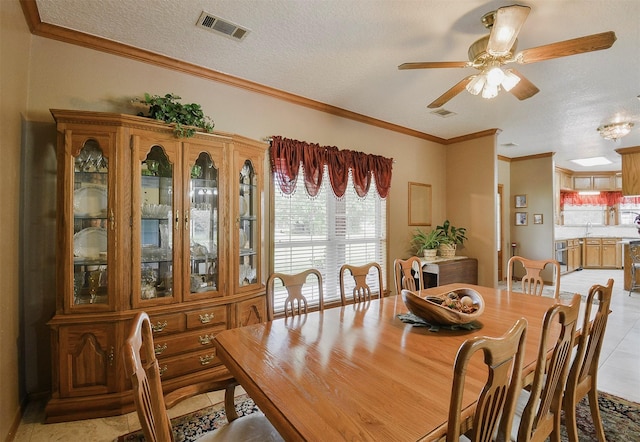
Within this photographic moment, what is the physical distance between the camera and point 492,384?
847 millimetres

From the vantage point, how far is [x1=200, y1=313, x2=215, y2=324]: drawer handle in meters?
2.48

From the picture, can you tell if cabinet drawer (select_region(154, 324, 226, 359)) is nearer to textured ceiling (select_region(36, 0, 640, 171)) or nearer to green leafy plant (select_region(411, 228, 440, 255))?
textured ceiling (select_region(36, 0, 640, 171))

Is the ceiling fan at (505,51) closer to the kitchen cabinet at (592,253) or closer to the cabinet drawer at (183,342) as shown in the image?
the cabinet drawer at (183,342)

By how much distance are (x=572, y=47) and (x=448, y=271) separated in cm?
299

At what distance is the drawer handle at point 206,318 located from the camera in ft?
8.15

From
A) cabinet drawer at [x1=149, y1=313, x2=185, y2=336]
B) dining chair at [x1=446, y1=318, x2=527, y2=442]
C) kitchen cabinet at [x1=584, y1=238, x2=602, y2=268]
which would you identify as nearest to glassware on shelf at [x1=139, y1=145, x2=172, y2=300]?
cabinet drawer at [x1=149, y1=313, x2=185, y2=336]

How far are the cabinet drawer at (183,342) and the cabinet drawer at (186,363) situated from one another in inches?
1.5

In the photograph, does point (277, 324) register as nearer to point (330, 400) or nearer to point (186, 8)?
point (330, 400)

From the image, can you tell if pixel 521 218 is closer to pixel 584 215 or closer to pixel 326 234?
pixel 584 215

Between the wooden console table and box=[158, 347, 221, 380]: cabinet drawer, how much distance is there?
2.84m

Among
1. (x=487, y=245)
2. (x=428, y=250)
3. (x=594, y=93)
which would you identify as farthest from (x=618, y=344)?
(x=594, y=93)

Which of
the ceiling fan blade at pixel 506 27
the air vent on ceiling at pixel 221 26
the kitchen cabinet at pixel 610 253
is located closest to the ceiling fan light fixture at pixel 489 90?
the ceiling fan blade at pixel 506 27

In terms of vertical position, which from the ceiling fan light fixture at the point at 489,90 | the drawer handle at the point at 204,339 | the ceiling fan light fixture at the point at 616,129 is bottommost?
the drawer handle at the point at 204,339

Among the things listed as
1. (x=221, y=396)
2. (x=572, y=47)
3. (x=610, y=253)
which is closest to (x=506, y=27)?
(x=572, y=47)
